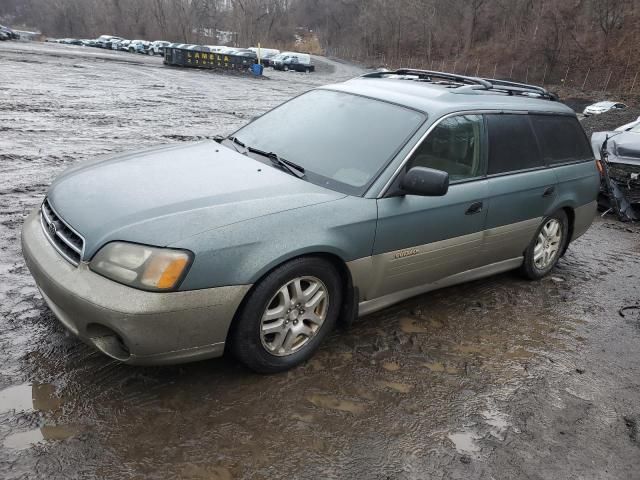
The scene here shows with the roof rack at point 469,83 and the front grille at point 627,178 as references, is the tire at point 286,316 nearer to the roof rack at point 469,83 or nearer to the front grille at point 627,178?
the roof rack at point 469,83

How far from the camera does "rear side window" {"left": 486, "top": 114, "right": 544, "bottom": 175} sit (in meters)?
4.15

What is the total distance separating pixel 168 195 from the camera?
303 cm

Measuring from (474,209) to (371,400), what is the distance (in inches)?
64.9

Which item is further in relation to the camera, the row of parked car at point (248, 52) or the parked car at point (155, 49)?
the parked car at point (155, 49)

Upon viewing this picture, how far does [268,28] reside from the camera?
10062 centimetres

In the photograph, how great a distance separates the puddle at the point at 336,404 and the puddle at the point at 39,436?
1.24 meters

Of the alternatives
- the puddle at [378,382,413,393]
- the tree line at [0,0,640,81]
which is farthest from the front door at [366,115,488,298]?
the tree line at [0,0,640,81]

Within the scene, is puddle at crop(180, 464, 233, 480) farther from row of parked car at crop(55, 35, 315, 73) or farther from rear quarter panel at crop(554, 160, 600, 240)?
row of parked car at crop(55, 35, 315, 73)

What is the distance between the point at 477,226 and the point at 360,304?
1.19m

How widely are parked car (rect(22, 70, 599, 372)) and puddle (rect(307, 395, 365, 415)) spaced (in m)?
0.29

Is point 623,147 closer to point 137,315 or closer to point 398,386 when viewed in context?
point 398,386

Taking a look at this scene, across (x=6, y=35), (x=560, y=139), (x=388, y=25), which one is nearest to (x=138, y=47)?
(x=6, y=35)

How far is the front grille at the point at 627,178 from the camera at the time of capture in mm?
7441

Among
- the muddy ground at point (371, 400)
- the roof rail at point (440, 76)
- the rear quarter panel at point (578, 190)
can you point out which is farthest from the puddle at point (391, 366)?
the roof rail at point (440, 76)
